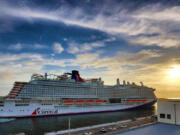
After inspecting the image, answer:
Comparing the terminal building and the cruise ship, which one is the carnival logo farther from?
the terminal building

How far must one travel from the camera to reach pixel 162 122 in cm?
1535

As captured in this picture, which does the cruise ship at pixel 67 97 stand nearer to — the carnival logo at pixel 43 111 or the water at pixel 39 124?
the carnival logo at pixel 43 111

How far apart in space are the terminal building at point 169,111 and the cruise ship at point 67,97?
1300 inches

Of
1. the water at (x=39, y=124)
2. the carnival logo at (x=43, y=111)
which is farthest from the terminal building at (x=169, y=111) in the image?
the carnival logo at (x=43, y=111)

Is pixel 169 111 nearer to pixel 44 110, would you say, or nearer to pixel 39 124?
pixel 39 124

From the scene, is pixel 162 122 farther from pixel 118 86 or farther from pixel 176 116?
pixel 118 86

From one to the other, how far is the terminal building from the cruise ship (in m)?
33.0

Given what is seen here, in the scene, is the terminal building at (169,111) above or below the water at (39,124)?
above

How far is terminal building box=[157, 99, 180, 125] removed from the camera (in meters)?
14.6

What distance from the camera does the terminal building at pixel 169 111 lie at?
47.9ft

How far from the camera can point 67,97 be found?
4822cm

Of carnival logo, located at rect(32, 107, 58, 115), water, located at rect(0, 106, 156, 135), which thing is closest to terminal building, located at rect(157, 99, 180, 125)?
water, located at rect(0, 106, 156, 135)

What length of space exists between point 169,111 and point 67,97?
37.0m

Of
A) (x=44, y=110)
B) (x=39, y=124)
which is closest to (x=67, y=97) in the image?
(x=44, y=110)
